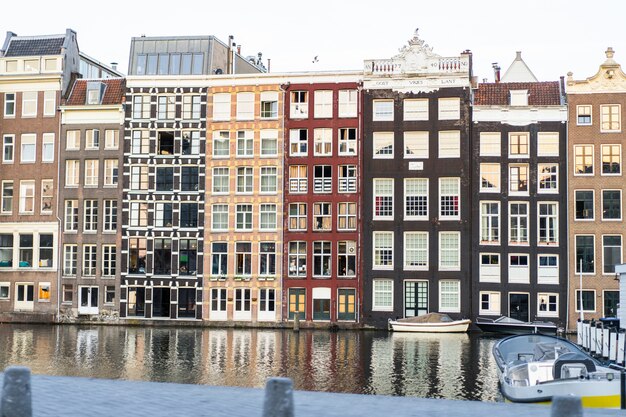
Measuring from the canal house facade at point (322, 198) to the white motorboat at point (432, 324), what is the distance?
4940 mm

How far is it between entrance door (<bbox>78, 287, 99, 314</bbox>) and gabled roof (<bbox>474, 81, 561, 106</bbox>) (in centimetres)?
3288

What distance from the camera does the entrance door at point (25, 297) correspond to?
68250 millimetres

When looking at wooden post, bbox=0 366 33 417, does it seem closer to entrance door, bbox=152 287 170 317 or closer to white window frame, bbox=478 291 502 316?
white window frame, bbox=478 291 502 316

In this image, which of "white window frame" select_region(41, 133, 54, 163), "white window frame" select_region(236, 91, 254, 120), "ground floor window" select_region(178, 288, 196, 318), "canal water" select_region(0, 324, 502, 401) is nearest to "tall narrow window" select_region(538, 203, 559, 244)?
"canal water" select_region(0, 324, 502, 401)

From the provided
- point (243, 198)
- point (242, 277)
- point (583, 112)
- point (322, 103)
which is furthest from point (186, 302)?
point (583, 112)

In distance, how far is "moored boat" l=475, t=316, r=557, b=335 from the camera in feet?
186

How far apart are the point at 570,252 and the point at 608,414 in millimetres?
48854

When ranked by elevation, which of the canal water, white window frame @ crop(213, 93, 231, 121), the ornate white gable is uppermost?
the ornate white gable

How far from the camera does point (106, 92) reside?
6988 cm

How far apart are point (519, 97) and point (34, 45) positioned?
1546 inches

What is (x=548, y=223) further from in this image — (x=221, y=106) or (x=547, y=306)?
(x=221, y=106)

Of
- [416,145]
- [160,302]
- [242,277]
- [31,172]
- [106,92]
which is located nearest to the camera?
[416,145]

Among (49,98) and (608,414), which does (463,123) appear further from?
(608,414)

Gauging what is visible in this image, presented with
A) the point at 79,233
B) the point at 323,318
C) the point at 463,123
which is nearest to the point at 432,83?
the point at 463,123
